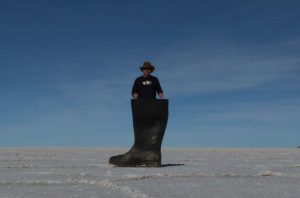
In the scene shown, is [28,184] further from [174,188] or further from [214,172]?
[214,172]

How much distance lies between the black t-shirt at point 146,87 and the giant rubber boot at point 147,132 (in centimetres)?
21

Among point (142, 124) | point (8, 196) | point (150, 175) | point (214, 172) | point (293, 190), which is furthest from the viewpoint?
point (142, 124)

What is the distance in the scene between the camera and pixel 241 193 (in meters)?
3.39

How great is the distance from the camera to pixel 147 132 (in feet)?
20.7

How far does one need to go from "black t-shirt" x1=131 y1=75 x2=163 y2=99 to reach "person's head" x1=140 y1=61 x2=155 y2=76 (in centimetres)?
5

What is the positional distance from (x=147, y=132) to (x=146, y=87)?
0.54 meters

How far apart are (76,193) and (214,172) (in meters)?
1.98

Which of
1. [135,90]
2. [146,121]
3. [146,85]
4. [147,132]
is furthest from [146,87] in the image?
[147,132]

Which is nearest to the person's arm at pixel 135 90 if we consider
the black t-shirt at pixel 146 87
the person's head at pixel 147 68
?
the black t-shirt at pixel 146 87

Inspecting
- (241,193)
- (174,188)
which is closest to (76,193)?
(174,188)

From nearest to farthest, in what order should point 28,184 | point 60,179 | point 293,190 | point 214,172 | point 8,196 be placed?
point 8,196 < point 293,190 < point 28,184 < point 60,179 < point 214,172

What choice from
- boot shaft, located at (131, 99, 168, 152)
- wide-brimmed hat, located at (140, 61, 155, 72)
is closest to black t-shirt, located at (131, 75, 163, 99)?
wide-brimmed hat, located at (140, 61, 155, 72)

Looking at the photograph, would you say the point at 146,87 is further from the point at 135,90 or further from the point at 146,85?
the point at 135,90

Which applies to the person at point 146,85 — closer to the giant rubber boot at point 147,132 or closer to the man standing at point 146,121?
the man standing at point 146,121
